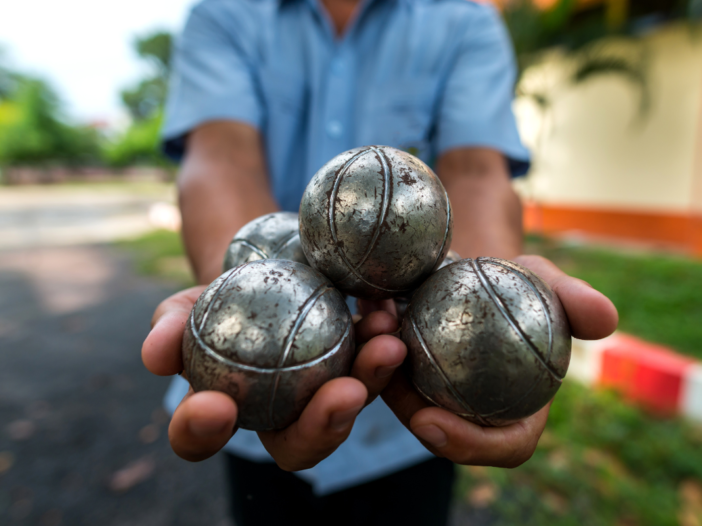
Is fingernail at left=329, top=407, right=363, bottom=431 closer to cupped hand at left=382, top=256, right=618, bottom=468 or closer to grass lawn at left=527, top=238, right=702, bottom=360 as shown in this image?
cupped hand at left=382, top=256, right=618, bottom=468

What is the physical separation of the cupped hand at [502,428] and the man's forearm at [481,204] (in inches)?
28.1

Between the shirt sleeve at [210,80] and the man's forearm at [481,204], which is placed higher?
the shirt sleeve at [210,80]

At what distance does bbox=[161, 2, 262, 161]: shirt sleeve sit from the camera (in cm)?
288

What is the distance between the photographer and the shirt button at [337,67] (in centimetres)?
293

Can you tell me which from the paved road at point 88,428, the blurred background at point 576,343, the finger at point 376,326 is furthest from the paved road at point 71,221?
the finger at point 376,326

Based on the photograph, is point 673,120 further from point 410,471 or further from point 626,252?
point 410,471

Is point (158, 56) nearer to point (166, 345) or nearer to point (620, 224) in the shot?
point (620, 224)

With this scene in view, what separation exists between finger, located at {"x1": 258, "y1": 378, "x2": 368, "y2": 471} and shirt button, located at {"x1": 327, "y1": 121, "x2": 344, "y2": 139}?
1.78 metres

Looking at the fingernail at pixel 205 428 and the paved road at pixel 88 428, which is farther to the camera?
the paved road at pixel 88 428

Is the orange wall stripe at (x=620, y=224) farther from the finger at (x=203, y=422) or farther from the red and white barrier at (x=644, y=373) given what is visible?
the finger at (x=203, y=422)

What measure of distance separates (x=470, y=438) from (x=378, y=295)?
60 centimetres

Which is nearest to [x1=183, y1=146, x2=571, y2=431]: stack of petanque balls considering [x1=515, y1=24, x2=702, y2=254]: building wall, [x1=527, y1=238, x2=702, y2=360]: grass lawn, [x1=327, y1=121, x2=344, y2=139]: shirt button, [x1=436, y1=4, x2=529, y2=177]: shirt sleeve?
[x1=327, y1=121, x2=344, y2=139]: shirt button

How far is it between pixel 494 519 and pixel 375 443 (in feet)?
4.94

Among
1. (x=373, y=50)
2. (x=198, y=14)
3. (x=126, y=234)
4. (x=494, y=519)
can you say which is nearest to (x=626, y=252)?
(x=494, y=519)
